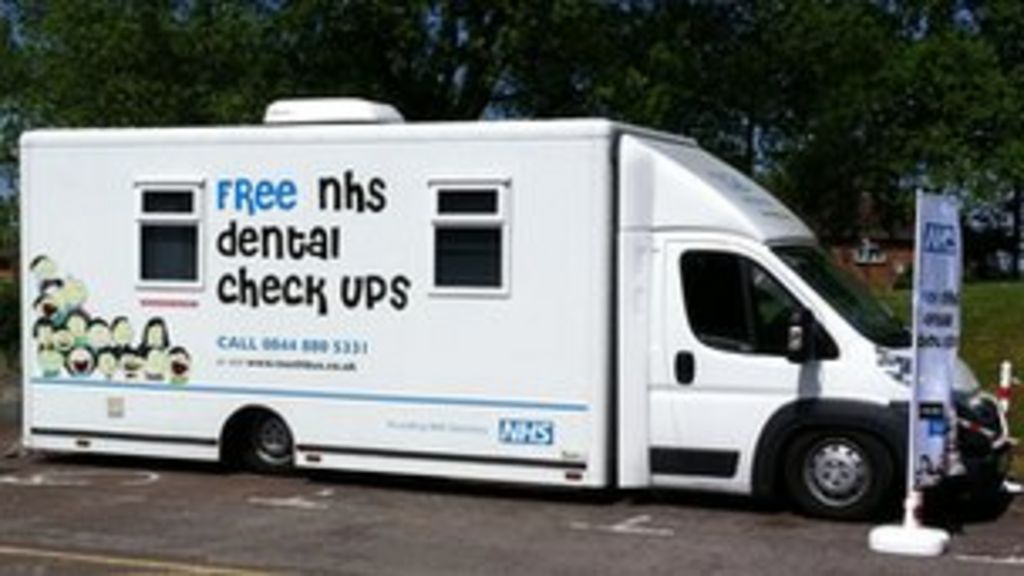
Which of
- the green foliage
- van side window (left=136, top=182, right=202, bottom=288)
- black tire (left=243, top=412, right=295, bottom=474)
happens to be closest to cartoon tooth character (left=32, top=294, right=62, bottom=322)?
van side window (left=136, top=182, right=202, bottom=288)

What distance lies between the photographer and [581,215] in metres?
12.3

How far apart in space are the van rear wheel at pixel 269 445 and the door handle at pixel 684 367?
10.5 feet

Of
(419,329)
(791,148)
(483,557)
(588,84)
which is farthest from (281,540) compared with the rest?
(791,148)

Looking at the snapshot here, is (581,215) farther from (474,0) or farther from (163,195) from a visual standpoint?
(474,0)

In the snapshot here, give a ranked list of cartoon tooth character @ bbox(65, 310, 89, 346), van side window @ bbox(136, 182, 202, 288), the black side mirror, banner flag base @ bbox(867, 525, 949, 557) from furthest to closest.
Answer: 1. cartoon tooth character @ bbox(65, 310, 89, 346)
2. van side window @ bbox(136, 182, 202, 288)
3. the black side mirror
4. banner flag base @ bbox(867, 525, 949, 557)

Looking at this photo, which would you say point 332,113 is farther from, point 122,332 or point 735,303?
point 735,303

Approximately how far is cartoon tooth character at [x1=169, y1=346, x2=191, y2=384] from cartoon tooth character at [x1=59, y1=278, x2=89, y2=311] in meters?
0.99

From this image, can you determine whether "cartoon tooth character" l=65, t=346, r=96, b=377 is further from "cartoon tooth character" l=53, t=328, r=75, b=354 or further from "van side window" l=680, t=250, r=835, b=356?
"van side window" l=680, t=250, r=835, b=356

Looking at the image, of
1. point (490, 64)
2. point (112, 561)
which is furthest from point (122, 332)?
point (490, 64)

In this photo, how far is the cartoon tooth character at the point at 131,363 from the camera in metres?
13.8

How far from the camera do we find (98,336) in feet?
45.6

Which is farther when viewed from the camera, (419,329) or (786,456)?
(419,329)

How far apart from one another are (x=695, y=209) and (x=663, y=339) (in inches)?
36.7

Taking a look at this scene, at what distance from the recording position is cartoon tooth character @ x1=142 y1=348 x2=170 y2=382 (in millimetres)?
13664
